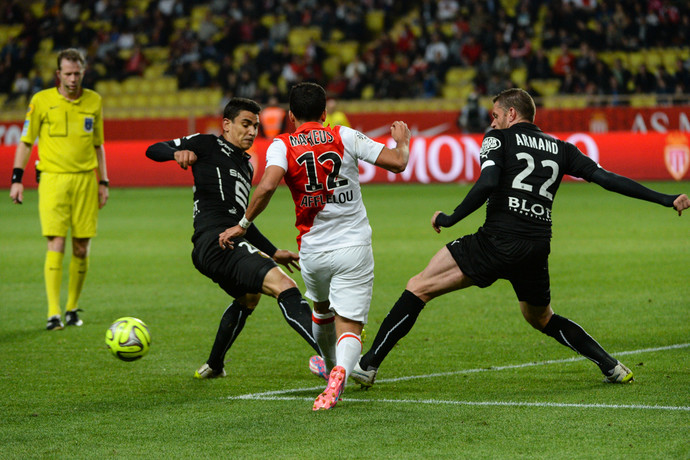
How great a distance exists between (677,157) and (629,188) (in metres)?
16.9

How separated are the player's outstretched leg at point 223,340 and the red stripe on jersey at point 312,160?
46.7 inches

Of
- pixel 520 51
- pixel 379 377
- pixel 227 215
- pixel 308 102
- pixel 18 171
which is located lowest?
pixel 379 377

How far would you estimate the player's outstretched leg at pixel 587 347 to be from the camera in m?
6.07

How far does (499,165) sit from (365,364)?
1.49 meters

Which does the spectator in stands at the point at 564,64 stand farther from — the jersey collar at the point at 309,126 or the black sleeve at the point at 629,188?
the jersey collar at the point at 309,126

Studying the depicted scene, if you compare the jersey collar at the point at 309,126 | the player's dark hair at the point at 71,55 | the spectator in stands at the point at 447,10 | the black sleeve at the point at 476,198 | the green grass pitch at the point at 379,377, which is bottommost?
the green grass pitch at the point at 379,377

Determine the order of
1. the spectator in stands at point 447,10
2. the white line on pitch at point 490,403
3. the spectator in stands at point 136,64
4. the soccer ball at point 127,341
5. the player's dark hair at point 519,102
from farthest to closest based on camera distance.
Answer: the spectator in stands at point 136,64
the spectator in stands at point 447,10
the soccer ball at point 127,341
the player's dark hair at point 519,102
the white line on pitch at point 490,403

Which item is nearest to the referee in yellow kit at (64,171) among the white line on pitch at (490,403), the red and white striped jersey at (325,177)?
the white line on pitch at (490,403)

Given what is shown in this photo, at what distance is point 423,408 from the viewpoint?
219 inches

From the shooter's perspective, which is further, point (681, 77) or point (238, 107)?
point (681, 77)

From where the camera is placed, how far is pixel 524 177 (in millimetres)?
5988

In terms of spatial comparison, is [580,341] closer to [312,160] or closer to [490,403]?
[490,403]

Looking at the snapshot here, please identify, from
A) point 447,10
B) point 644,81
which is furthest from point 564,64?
point 447,10

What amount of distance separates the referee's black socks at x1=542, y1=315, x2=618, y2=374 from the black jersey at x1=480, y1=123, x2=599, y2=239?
64 cm
